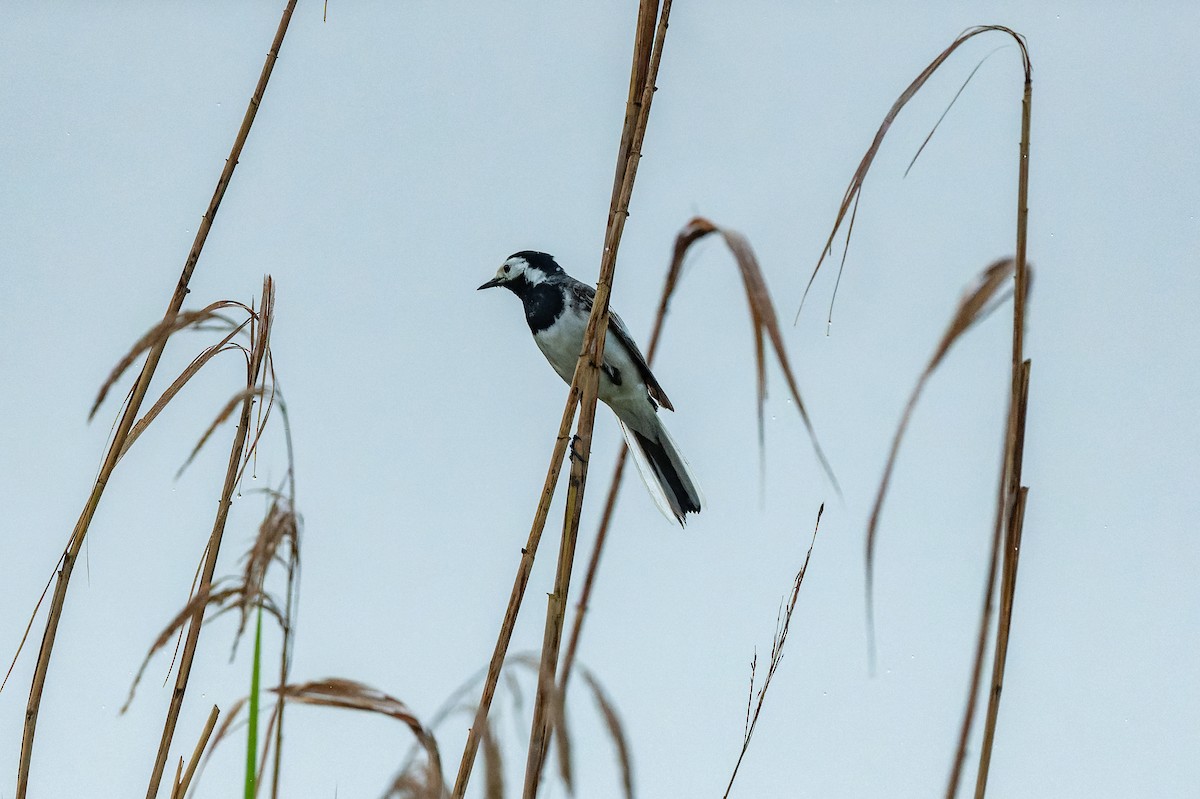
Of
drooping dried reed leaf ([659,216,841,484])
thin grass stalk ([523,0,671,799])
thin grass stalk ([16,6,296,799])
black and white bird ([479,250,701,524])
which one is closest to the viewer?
drooping dried reed leaf ([659,216,841,484])

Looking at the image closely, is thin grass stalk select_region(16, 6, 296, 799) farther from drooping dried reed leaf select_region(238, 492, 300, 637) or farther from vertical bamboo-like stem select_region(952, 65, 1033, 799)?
vertical bamboo-like stem select_region(952, 65, 1033, 799)

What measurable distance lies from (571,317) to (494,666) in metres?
3.51

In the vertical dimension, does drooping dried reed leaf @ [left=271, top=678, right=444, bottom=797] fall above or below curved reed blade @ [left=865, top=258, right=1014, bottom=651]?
below

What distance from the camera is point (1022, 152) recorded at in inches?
48.3

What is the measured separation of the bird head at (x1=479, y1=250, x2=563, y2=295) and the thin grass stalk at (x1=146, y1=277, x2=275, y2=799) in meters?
3.43

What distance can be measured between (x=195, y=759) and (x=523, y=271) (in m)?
4.00

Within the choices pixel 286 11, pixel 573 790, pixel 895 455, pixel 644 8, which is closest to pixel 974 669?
pixel 895 455

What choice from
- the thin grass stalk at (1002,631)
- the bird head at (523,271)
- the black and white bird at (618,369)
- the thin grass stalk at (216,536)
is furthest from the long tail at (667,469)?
the thin grass stalk at (1002,631)

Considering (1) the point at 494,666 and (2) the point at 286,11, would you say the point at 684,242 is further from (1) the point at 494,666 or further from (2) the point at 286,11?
(2) the point at 286,11

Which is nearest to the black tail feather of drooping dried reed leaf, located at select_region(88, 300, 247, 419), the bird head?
the bird head

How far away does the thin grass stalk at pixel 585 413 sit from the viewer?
140 centimetres

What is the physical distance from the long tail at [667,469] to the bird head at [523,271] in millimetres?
804

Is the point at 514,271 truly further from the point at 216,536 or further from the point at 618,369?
the point at 216,536

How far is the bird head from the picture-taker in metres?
5.31
